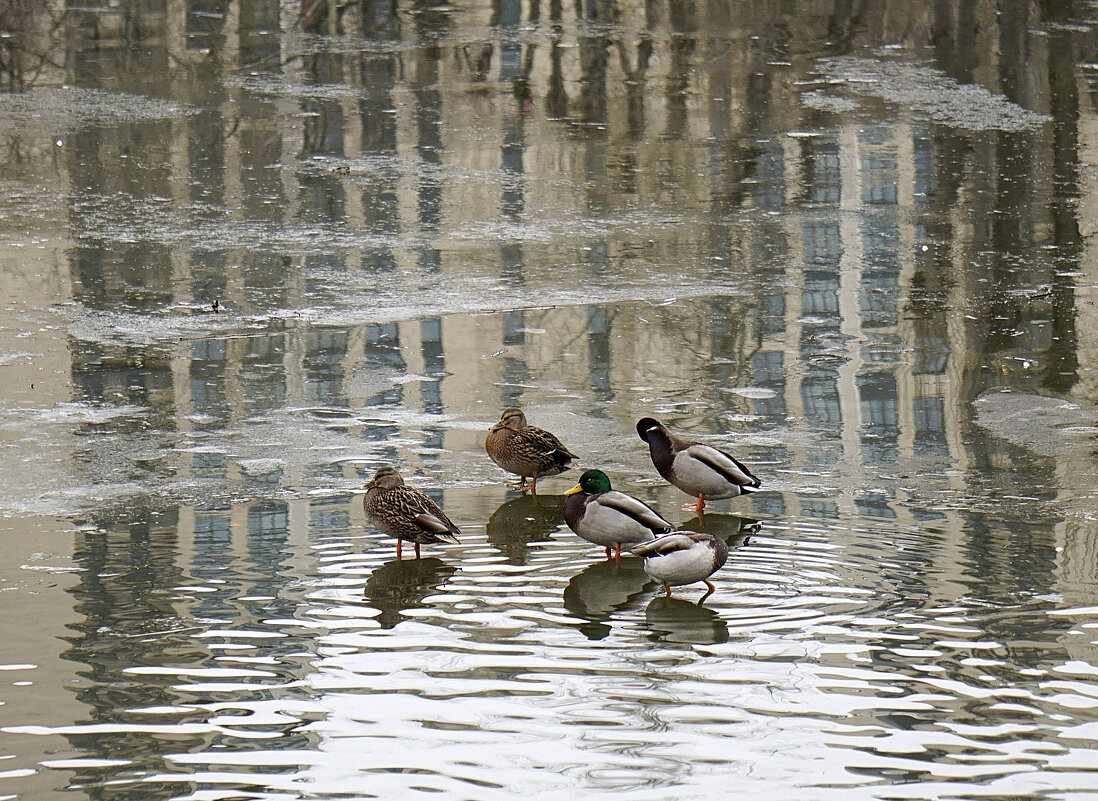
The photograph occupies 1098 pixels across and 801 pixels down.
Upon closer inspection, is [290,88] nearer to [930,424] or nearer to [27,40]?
[27,40]

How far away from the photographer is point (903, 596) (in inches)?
273

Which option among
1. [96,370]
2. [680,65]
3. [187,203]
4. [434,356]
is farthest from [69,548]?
[680,65]

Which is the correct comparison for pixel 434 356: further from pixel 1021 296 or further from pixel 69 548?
pixel 1021 296

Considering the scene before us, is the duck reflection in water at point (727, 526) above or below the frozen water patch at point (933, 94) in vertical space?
below

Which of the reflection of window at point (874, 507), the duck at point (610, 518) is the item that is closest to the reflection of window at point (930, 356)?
the reflection of window at point (874, 507)

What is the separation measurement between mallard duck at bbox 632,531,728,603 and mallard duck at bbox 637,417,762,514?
40.0 inches

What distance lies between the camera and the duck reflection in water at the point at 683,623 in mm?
6699

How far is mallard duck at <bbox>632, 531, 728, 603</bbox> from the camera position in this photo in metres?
7.01

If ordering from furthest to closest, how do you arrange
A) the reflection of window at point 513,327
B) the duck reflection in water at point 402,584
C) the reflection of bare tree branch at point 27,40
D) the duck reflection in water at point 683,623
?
the reflection of bare tree branch at point 27,40 < the reflection of window at point 513,327 < the duck reflection in water at point 402,584 < the duck reflection in water at point 683,623

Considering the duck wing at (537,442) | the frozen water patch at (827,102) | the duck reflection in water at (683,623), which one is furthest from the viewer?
the frozen water patch at (827,102)

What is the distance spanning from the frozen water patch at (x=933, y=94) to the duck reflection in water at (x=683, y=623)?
1071cm

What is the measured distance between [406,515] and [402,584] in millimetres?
339

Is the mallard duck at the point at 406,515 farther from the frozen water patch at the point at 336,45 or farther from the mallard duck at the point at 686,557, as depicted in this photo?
the frozen water patch at the point at 336,45

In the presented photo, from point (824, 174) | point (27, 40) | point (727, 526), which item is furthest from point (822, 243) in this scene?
point (27, 40)
